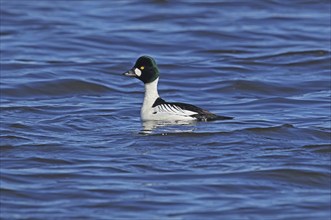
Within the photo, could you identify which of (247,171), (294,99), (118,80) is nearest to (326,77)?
(294,99)

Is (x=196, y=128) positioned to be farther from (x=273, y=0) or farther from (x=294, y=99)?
(x=273, y=0)

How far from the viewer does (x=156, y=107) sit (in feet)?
55.3

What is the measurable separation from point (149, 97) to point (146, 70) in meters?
0.42

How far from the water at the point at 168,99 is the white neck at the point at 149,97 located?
354 mm

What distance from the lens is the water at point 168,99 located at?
1255 cm

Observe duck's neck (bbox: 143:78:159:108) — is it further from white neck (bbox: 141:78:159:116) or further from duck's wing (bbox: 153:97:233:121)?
duck's wing (bbox: 153:97:233:121)

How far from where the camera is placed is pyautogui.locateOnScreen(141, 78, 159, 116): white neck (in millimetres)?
16969

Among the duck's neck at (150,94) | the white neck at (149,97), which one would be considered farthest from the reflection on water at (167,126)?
the duck's neck at (150,94)

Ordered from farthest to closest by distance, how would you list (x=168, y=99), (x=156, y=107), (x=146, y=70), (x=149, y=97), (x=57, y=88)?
(x=57, y=88)
(x=168, y=99)
(x=146, y=70)
(x=149, y=97)
(x=156, y=107)

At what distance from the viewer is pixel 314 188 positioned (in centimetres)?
1316

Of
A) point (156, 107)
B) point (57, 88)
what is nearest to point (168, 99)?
point (57, 88)

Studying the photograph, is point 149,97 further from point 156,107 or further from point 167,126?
point 167,126

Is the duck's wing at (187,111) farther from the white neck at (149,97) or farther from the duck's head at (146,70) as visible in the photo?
the duck's head at (146,70)

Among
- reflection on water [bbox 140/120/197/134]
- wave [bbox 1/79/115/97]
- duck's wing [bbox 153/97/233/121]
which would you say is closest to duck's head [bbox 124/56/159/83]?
duck's wing [bbox 153/97/233/121]
